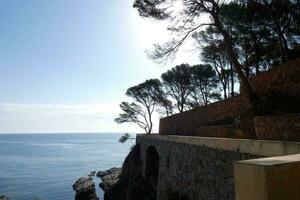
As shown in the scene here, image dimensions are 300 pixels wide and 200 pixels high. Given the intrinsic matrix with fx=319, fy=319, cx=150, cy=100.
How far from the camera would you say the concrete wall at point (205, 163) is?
6.37m

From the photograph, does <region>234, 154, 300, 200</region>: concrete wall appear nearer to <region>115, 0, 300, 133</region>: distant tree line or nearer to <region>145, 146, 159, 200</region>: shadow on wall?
<region>115, 0, 300, 133</region>: distant tree line

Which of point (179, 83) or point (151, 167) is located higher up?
point (179, 83)

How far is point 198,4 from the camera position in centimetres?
1252

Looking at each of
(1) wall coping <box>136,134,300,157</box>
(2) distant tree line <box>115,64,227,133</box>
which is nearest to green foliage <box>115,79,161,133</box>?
(2) distant tree line <box>115,64,227,133</box>

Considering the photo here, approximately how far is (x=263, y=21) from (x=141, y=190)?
13.5 metres

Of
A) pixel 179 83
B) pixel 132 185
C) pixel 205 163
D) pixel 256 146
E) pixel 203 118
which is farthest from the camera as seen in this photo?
pixel 179 83

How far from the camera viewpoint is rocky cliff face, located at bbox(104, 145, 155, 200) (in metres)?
22.0

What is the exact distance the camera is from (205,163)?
9398mm

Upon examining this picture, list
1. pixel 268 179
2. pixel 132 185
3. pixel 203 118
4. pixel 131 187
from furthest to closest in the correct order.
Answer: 1. pixel 132 185
2. pixel 131 187
3. pixel 203 118
4. pixel 268 179

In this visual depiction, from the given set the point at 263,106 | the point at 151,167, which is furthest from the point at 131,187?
the point at 263,106

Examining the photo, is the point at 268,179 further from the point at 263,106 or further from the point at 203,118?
the point at 203,118

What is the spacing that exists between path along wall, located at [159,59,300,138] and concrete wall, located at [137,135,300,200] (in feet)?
6.15

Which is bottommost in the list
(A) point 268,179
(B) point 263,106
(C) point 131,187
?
(C) point 131,187

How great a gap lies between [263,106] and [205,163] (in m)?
3.37
